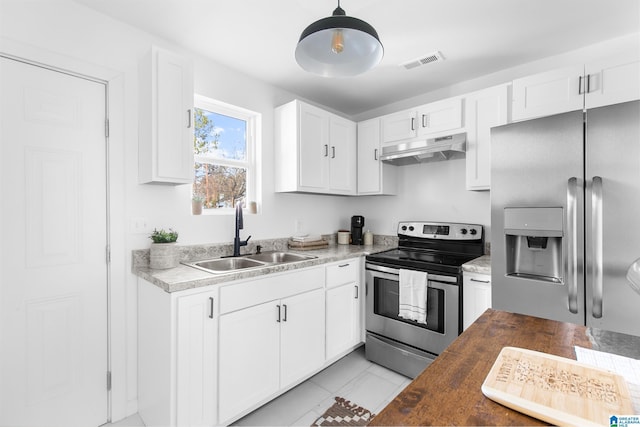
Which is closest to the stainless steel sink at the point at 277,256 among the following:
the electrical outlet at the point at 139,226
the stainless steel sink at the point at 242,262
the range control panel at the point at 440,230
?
the stainless steel sink at the point at 242,262

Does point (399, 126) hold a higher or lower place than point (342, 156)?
higher

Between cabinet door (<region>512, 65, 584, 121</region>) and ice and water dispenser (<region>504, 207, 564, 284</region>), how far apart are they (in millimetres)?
826

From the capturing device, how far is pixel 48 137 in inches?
68.6

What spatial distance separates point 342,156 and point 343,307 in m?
1.52

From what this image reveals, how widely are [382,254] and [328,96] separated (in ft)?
5.70

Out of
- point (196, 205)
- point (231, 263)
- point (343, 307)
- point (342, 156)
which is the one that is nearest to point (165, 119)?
point (196, 205)

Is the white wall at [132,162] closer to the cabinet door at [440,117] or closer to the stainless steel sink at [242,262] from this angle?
the stainless steel sink at [242,262]

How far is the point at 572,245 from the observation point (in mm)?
1689

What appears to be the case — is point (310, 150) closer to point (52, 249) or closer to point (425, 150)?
point (425, 150)

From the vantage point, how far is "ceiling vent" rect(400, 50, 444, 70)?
2414mm

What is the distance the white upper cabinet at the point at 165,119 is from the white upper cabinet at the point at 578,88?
2369 millimetres

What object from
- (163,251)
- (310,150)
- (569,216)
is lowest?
(163,251)

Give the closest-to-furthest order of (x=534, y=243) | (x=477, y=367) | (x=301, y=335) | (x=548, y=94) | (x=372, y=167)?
1. (x=477, y=367)
2. (x=534, y=243)
3. (x=548, y=94)
4. (x=301, y=335)
5. (x=372, y=167)

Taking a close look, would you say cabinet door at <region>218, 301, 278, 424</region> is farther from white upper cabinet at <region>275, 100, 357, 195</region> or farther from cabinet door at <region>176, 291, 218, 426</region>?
white upper cabinet at <region>275, 100, 357, 195</region>
